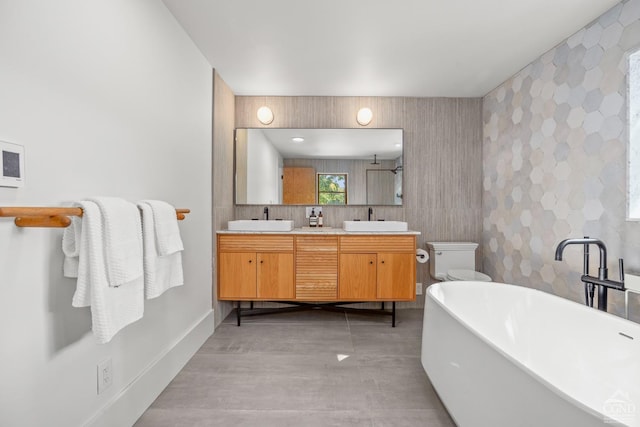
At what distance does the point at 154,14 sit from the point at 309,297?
2.35 m

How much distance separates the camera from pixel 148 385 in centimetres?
172

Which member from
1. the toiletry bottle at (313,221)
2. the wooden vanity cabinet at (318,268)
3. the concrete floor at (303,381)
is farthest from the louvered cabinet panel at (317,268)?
the toiletry bottle at (313,221)

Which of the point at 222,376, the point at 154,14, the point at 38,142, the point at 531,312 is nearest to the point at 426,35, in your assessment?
the point at 154,14

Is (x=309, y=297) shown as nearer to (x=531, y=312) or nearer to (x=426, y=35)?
(x=531, y=312)

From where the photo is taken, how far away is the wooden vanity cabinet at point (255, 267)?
2.80 metres

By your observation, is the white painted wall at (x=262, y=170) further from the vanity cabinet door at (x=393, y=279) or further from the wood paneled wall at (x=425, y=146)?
the vanity cabinet door at (x=393, y=279)

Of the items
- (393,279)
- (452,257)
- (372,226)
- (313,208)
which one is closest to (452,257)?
(452,257)

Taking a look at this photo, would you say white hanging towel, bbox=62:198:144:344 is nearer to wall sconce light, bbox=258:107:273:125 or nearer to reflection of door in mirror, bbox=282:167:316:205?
reflection of door in mirror, bbox=282:167:316:205

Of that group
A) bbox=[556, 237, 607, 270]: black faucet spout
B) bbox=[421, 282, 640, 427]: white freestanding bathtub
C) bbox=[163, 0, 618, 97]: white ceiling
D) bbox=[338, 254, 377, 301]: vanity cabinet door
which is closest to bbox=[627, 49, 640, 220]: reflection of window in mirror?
bbox=[556, 237, 607, 270]: black faucet spout

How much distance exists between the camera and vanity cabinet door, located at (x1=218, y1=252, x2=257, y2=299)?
2.80 metres

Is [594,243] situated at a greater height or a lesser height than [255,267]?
greater

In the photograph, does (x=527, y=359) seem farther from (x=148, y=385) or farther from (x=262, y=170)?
(x=262, y=170)

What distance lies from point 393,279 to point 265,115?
2152 mm

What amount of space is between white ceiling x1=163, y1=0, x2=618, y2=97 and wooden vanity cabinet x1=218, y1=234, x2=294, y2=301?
1512mm
